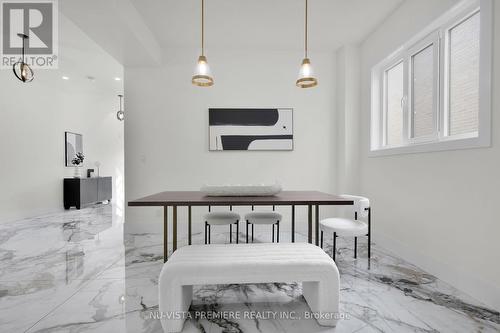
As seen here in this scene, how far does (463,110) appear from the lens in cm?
217

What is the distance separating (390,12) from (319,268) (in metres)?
3.17

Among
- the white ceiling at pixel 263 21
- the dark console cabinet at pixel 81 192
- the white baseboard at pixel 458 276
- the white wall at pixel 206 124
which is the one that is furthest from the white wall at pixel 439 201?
the dark console cabinet at pixel 81 192

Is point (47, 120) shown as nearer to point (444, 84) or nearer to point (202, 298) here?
point (202, 298)

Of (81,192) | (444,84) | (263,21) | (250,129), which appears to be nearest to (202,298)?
(250,129)

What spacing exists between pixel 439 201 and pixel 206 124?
3119 millimetres

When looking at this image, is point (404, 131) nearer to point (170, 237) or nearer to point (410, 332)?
point (410, 332)

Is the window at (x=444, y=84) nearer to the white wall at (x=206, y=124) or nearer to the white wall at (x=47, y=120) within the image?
the white wall at (x=206, y=124)

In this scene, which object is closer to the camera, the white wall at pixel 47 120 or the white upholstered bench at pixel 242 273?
the white upholstered bench at pixel 242 273

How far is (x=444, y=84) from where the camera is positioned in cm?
234

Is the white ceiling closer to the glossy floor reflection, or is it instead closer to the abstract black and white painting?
the abstract black and white painting

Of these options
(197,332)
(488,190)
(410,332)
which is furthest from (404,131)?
(197,332)

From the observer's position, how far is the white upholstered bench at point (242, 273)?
147 centimetres

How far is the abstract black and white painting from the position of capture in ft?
12.7

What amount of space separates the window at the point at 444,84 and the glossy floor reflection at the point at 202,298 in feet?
4.09
